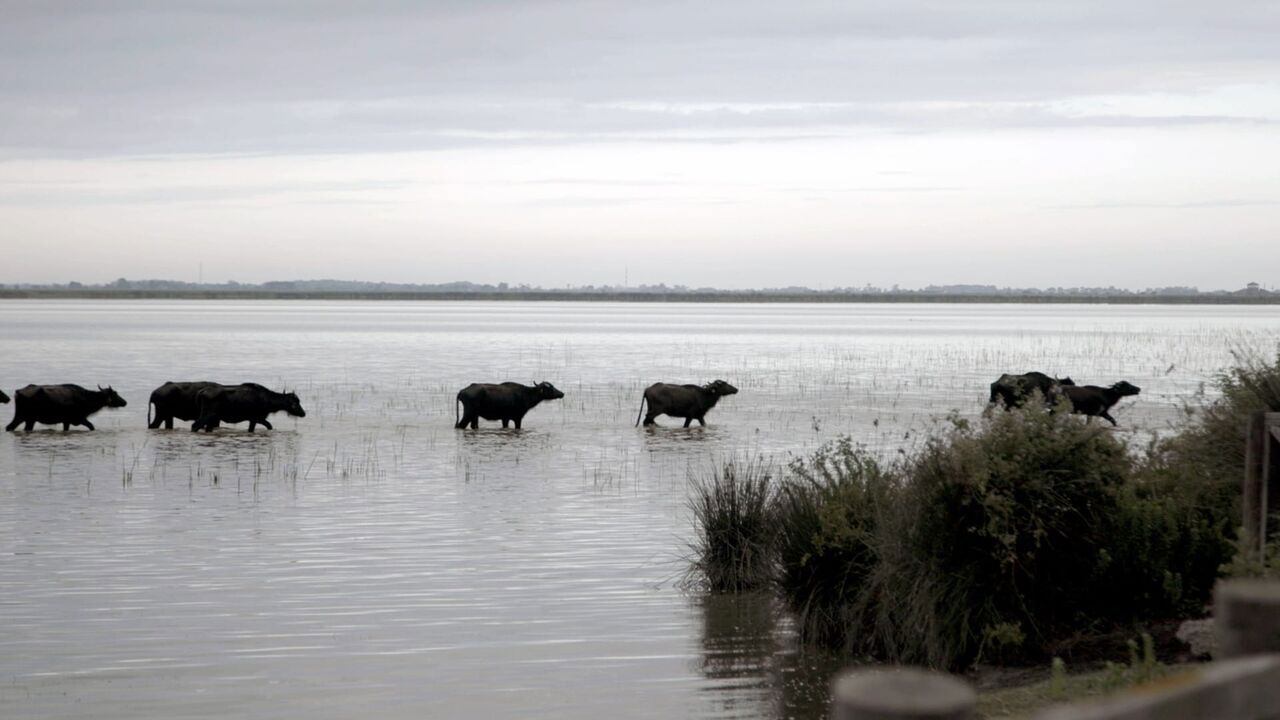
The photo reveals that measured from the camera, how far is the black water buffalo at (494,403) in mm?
28234

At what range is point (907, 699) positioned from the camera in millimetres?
2465

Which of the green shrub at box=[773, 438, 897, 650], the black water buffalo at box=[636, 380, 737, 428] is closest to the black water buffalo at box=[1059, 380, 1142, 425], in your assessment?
the black water buffalo at box=[636, 380, 737, 428]

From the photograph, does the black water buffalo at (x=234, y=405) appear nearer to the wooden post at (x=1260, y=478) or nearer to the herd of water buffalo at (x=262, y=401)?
the herd of water buffalo at (x=262, y=401)

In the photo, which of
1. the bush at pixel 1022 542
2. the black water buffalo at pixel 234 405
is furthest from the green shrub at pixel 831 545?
the black water buffalo at pixel 234 405

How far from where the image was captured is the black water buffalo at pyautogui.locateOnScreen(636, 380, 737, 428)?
94.2 feet

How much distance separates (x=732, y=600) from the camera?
39.0 ft

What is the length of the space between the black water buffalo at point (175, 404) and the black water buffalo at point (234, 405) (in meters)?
0.19

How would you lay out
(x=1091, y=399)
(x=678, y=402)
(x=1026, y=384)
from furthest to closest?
1. (x=678, y=402)
2. (x=1091, y=399)
3. (x=1026, y=384)

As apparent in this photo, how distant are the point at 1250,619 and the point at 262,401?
85.0 feet

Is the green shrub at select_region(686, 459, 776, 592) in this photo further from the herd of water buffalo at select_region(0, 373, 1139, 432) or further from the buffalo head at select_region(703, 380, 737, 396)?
the buffalo head at select_region(703, 380, 737, 396)

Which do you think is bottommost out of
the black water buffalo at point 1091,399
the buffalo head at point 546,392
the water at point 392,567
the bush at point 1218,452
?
the water at point 392,567

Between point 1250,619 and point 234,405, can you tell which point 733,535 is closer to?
point 1250,619

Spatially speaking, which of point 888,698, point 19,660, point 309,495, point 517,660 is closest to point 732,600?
point 517,660

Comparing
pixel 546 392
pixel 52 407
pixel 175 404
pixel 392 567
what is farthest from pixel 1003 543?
pixel 52 407
